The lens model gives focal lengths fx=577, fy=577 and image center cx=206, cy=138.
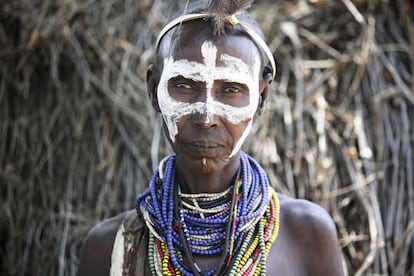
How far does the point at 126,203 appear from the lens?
3.10 m

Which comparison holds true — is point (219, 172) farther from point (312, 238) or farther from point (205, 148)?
point (312, 238)

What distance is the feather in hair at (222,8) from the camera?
1.76 meters

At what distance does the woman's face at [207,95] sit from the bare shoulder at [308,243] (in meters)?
0.34

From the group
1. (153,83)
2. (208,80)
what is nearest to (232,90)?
(208,80)

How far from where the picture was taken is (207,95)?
1.80 metres

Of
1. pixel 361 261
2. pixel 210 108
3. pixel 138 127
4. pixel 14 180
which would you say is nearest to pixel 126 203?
pixel 138 127

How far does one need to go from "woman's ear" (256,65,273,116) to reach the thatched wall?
3.52 feet

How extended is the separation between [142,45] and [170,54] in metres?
1.57

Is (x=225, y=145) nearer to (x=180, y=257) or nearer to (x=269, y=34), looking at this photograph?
(x=180, y=257)

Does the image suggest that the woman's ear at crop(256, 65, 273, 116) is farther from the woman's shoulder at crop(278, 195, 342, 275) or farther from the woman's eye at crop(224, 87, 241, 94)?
the woman's shoulder at crop(278, 195, 342, 275)

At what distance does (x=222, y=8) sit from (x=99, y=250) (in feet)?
3.17

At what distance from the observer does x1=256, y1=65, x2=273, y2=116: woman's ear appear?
198cm

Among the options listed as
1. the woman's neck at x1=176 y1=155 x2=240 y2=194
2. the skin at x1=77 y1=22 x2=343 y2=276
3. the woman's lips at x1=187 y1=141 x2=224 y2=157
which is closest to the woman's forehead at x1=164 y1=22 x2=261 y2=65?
the skin at x1=77 y1=22 x2=343 y2=276

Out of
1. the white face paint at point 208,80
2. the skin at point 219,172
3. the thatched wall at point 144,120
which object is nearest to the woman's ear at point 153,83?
the skin at point 219,172
